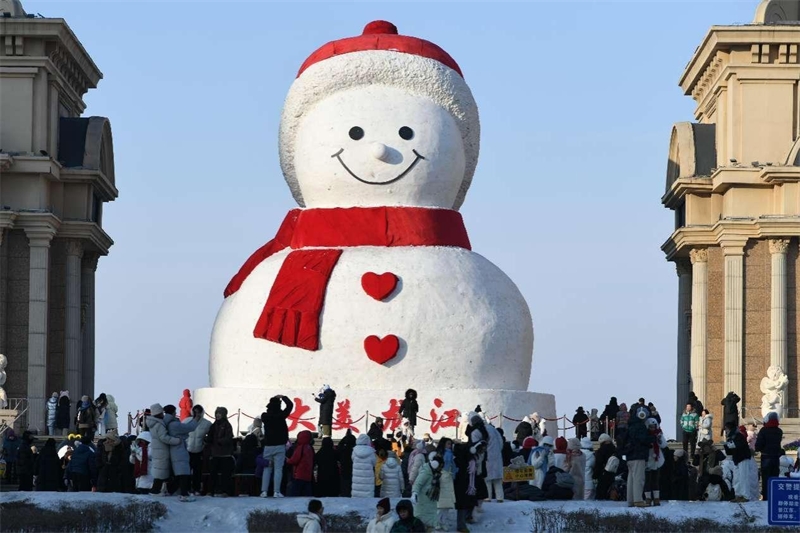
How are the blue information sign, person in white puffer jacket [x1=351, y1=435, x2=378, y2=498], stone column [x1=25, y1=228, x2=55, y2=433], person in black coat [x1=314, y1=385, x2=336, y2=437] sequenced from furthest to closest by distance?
1. stone column [x1=25, y1=228, x2=55, y2=433]
2. person in black coat [x1=314, y1=385, x2=336, y2=437]
3. person in white puffer jacket [x1=351, y1=435, x2=378, y2=498]
4. the blue information sign

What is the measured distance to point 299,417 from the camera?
4241cm

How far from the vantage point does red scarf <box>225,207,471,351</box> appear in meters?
42.9

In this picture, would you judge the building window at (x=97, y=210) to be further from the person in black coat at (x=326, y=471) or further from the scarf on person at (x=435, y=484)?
the scarf on person at (x=435, y=484)

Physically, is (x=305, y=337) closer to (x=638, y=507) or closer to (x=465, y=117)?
(x=465, y=117)

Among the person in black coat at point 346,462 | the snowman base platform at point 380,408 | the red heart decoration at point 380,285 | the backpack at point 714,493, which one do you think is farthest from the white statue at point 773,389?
the person in black coat at point 346,462

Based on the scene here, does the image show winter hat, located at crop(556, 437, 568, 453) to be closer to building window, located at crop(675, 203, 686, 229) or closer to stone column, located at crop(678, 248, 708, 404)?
stone column, located at crop(678, 248, 708, 404)

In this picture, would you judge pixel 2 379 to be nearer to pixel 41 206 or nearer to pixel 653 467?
pixel 41 206

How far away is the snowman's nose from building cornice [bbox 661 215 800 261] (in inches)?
577

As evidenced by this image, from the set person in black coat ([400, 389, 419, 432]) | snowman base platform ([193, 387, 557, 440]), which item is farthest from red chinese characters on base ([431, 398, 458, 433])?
person in black coat ([400, 389, 419, 432])

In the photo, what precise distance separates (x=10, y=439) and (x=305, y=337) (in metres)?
6.93

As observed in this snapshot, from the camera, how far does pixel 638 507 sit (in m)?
31.9

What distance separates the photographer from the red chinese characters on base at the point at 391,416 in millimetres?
42094

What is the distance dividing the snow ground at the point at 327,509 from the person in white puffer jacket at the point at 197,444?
1.00 meters

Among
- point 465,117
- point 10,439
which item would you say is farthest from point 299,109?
point 10,439
